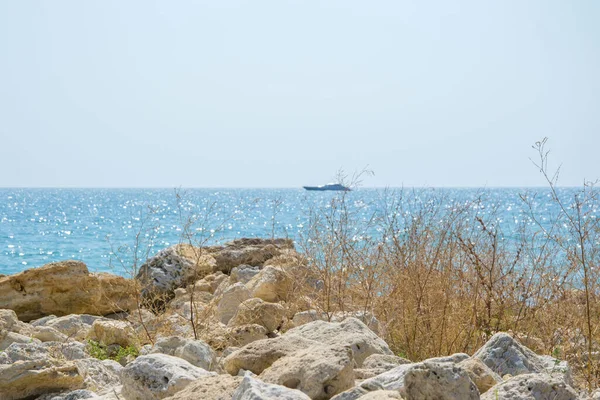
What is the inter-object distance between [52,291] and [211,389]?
788 cm

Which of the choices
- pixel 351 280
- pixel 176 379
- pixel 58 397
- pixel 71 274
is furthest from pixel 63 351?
pixel 71 274

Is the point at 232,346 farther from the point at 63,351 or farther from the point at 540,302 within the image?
the point at 540,302

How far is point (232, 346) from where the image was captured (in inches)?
286

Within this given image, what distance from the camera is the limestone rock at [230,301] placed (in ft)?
31.0

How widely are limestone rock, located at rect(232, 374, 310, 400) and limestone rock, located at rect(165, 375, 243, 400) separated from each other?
32 cm

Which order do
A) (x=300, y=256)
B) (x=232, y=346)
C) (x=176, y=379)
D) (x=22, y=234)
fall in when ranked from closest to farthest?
(x=176, y=379) < (x=232, y=346) < (x=300, y=256) < (x=22, y=234)

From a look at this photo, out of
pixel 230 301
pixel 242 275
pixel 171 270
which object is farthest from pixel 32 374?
pixel 171 270

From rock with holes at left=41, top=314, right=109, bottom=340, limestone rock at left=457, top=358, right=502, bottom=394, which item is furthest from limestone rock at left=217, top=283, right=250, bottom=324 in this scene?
limestone rock at left=457, top=358, right=502, bottom=394

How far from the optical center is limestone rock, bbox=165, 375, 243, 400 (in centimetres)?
401

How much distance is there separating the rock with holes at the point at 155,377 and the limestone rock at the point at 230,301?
15.2ft

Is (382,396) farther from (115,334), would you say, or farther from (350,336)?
(115,334)

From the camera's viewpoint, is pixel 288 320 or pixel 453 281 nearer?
pixel 453 281

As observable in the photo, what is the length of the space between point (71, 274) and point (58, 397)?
6.13 m

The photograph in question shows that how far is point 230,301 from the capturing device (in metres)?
9.57
